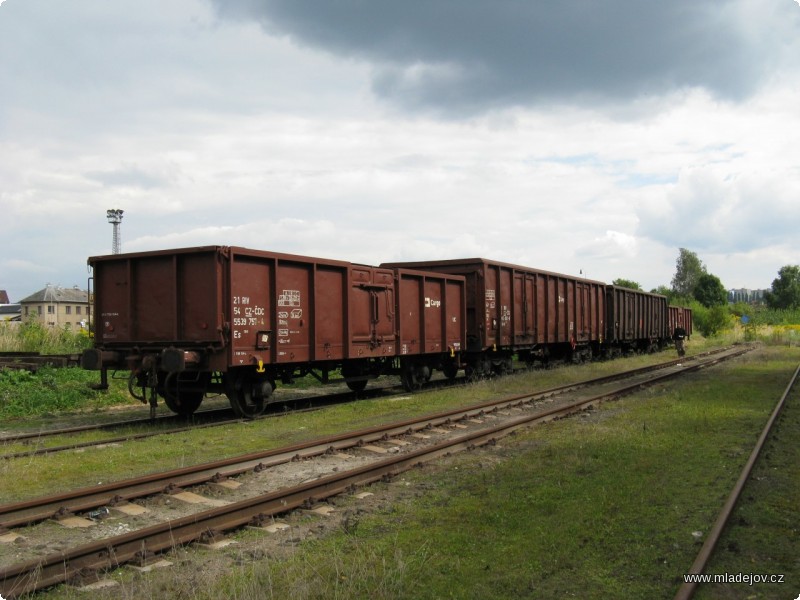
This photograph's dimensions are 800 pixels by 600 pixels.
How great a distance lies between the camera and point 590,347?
29.0 m

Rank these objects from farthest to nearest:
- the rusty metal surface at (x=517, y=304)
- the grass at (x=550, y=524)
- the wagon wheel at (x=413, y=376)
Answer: the rusty metal surface at (x=517, y=304) → the wagon wheel at (x=413, y=376) → the grass at (x=550, y=524)

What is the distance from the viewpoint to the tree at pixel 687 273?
114 metres

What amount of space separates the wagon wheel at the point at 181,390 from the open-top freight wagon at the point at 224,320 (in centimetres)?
2

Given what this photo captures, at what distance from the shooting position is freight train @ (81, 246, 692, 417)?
11688 millimetres

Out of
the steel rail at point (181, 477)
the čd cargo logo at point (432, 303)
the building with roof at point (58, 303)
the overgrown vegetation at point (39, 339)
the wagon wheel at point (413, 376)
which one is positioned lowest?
the steel rail at point (181, 477)

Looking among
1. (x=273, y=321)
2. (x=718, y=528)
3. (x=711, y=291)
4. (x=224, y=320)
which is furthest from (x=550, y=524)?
(x=711, y=291)

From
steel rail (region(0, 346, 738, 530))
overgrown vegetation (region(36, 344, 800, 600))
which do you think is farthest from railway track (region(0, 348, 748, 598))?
overgrown vegetation (region(36, 344, 800, 600))

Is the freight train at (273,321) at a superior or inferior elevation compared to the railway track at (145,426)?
superior

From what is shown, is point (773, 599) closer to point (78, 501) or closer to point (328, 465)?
point (328, 465)

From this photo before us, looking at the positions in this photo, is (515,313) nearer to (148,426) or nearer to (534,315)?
(534,315)

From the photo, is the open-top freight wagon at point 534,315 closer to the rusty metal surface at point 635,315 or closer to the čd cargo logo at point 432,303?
the rusty metal surface at point 635,315

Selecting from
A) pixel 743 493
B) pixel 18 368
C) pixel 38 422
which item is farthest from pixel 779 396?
pixel 18 368

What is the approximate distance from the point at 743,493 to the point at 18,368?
15920 mm

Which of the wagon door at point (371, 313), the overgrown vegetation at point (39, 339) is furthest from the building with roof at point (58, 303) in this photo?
the wagon door at point (371, 313)
